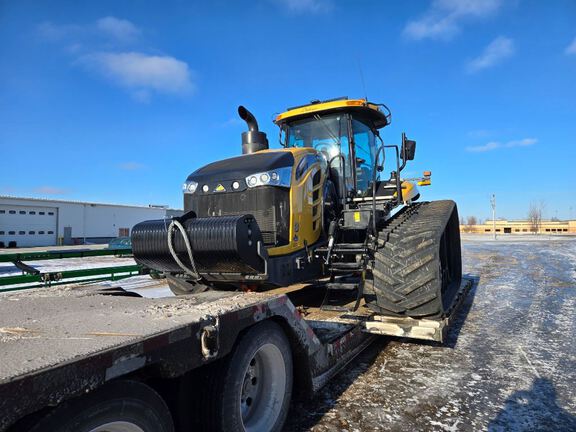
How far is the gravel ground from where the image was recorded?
2820 mm

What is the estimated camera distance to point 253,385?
2.61 m

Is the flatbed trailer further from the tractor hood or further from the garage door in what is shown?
the garage door

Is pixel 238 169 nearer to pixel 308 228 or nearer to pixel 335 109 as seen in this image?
pixel 308 228

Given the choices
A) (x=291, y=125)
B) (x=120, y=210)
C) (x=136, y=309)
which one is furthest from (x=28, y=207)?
(x=136, y=309)

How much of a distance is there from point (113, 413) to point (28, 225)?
4113cm

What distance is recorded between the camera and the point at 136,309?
232cm

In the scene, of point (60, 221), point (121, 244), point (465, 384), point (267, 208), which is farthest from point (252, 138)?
point (60, 221)

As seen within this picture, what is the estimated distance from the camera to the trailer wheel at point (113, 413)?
1.38 m

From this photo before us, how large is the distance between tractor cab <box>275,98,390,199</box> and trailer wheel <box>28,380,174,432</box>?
13.0 ft

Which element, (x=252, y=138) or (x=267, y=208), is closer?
(x=267, y=208)

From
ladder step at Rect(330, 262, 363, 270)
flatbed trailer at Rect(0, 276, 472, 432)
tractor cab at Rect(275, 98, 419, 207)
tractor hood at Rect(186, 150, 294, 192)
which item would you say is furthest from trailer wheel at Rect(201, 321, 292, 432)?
tractor cab at Rect(275, 98, 419, 207)

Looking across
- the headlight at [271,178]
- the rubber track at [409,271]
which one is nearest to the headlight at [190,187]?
the headlight at [271,178]

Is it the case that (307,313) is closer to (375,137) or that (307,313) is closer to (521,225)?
(375,137)

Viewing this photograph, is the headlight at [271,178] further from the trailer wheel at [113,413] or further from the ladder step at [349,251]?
the trailer wheel at [113,413]
